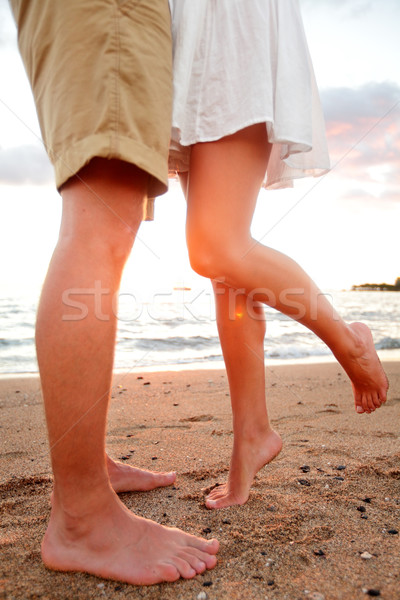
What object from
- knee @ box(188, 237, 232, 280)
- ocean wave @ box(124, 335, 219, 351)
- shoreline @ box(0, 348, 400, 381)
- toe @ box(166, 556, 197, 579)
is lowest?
shoreline @ box(0, 348, 400, 381)

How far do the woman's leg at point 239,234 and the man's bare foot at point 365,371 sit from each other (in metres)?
0.16

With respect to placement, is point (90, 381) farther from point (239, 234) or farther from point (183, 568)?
point (239, 234)

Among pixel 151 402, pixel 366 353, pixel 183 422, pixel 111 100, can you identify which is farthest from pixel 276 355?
pixel 111 100

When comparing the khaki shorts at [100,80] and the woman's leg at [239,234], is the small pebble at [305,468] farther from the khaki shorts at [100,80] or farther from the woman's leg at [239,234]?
the khaki shorts at [100,80]

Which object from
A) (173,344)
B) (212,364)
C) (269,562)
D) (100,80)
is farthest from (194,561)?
(173,344)

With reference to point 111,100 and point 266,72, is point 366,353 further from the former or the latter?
point 111,100

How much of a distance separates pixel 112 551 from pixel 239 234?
0.91 metres

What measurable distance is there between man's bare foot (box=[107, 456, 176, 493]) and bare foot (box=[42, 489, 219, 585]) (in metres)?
0.47

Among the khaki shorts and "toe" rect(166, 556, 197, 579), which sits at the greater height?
the khaki shorts

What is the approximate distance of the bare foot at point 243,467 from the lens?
1479 mm

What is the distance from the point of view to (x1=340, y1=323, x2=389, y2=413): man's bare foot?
5.29ft

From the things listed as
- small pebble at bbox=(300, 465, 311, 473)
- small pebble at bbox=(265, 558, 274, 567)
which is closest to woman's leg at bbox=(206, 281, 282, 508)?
small pebble at bbox=(300, 465, 311, 473)

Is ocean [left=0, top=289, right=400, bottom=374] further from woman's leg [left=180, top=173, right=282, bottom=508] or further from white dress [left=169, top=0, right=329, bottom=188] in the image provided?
white dress [left=169, top=0, right=329, bottom=188]

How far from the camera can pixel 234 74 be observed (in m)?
1.28
